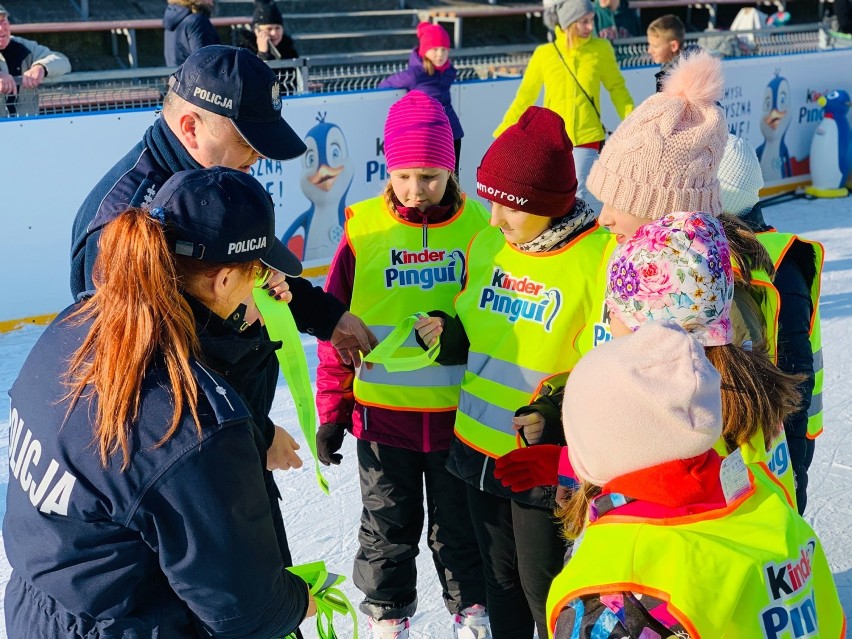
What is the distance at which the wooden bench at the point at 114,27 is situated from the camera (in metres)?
10.5

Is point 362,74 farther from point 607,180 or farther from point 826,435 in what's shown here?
point 607,180

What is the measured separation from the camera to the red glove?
6.72 feet

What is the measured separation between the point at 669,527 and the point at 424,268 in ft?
5.26

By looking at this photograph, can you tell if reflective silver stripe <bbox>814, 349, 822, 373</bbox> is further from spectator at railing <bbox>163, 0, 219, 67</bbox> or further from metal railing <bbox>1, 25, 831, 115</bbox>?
spectator at railing <bbox>163, 0, 219, 67</bbox>

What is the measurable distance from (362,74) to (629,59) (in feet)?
9.74

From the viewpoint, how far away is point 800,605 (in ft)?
4.62

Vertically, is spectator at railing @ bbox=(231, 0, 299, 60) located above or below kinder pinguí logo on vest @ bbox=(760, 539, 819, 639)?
above

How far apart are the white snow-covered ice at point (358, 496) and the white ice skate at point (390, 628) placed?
113 mm

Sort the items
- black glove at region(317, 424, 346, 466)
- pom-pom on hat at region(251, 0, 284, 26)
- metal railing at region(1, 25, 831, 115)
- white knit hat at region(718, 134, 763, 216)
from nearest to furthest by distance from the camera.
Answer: white knit hat at region(718, 134, 763, 216) → black glove at region(317, 424, 346, 466) → metal railing at region(1, 25, 831, 115) → pom-pom on hat at region(251, 0, 284, 26)

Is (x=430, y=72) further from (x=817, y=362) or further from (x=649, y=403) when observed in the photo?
(x=649, y=403)

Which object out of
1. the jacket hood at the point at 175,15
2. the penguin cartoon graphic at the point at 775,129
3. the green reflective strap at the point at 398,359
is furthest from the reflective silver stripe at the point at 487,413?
the penguin cartoon graphic at the point at 775,129

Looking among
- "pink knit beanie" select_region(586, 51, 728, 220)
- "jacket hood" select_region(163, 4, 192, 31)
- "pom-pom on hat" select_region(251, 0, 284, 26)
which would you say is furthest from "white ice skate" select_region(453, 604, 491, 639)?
"pom-pom on hat" select_region(251, 0, 284, 26)

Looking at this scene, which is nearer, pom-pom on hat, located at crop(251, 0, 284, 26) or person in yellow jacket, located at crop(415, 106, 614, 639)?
person in yellow jacket, located at crop(415, 106, 614, 639)

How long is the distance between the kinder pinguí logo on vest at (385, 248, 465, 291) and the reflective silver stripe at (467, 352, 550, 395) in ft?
1.38
